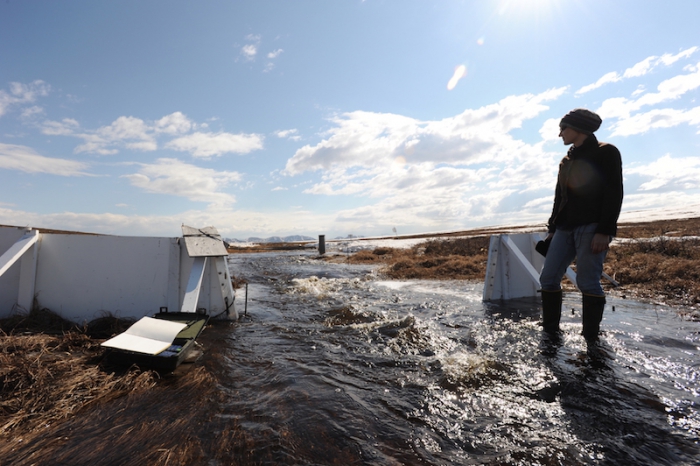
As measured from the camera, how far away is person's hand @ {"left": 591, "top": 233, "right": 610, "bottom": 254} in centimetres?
356

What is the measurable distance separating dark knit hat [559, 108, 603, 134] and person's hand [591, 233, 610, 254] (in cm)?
127

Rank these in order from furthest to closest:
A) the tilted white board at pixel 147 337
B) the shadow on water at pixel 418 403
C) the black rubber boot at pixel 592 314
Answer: the black rubber boot at pixel 592 314, the tilted white board at pixel 147 337, the shadow on water at pixel 418 403

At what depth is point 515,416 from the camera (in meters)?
2.37

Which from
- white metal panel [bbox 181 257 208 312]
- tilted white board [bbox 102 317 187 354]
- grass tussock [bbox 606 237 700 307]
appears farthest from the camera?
grass tussock [bbox 606 237 700 307]

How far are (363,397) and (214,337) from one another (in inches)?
105

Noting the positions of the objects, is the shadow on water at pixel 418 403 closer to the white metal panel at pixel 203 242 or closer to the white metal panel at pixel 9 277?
the white metal panel at pixel 203 242

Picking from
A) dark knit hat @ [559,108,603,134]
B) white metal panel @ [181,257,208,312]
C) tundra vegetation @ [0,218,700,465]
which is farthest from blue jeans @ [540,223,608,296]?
white metal panel @ [181,257,208,312]

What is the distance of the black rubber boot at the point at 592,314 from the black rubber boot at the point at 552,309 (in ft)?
1.39

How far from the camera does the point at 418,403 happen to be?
2.63 meters

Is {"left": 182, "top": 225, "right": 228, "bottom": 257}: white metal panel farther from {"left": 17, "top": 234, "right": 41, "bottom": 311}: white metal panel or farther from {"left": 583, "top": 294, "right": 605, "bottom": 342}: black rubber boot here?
{"left": 583, "top": 294, "right": 605, "bottom": 342}: black rubber boot

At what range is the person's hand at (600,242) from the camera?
3559mm

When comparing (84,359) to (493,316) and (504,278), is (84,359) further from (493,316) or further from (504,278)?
(504,278)

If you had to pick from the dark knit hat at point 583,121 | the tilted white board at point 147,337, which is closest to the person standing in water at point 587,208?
the dark knit hat at point 583,121

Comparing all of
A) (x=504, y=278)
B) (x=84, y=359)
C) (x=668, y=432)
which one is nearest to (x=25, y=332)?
(x=84, y=359)
